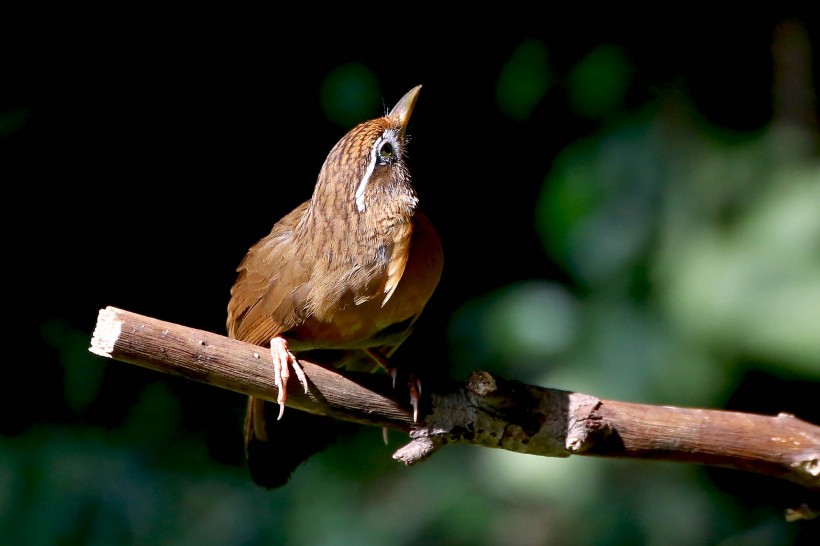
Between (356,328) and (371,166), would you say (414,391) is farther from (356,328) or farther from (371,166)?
(371,166)

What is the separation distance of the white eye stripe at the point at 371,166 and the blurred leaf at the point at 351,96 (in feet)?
3.27

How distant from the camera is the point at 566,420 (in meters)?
2.84

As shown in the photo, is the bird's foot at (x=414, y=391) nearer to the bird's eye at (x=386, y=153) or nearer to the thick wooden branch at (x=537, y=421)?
the thick wooden branch at (x=537, y=421)

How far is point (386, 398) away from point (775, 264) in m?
1.26

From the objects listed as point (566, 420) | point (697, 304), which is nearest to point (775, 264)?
point (697, 304)

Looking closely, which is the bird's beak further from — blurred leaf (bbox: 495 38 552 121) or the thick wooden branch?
blurred leaf (bbox: 495 38 552 121)

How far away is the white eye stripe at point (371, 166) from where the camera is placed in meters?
2.96

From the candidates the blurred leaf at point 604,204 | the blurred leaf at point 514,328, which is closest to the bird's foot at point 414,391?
the blurred leaf at point 514,328

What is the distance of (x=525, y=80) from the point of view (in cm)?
415

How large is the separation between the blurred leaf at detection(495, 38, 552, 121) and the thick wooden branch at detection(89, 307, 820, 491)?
5.17ft

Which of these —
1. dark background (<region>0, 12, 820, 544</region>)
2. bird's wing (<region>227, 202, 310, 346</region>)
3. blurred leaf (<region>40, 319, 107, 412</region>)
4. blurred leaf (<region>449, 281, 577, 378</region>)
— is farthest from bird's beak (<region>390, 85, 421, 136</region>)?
blurred leaf (<region>40, 319, 107, 412</region>)

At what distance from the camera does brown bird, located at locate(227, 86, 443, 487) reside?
9.23 ft

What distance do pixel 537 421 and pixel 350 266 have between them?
0.63m

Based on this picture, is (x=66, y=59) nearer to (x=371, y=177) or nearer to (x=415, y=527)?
(x=371, y=177)
